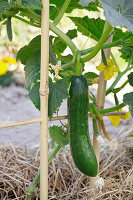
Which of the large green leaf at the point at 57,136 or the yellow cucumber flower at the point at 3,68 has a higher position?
the yellow cucumber flower at the point at 3,68

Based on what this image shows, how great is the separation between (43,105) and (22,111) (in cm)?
181

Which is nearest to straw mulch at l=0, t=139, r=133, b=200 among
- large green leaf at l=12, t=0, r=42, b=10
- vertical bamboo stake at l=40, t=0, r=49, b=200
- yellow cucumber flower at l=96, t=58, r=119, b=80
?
vertical bamboo stake at l=40, t=0, r=49, b=200

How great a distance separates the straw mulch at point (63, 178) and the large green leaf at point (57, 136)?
0.23 meters

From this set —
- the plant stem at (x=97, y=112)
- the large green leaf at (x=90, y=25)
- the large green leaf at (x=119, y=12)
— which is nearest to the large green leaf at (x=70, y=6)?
the large green leaf at (x=90, y=25)

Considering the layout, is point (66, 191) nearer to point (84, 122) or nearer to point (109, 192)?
point (109, 192)

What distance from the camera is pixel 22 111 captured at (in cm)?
259

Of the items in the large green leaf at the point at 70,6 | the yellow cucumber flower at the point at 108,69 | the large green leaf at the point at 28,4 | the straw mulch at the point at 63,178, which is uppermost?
the large green leaf at the point at 70,6

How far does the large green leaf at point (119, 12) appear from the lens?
2.14ft

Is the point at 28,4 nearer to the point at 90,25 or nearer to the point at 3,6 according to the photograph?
the point at 3,6

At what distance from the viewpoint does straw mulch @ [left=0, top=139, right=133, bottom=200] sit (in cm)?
107

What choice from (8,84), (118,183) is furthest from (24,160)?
(8,84)

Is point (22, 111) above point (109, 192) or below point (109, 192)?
above

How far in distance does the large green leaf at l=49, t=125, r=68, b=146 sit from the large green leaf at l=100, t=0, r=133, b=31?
0.38 metres

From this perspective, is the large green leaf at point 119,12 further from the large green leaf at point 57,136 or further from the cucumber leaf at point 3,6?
the large green leaf at point 57,136
